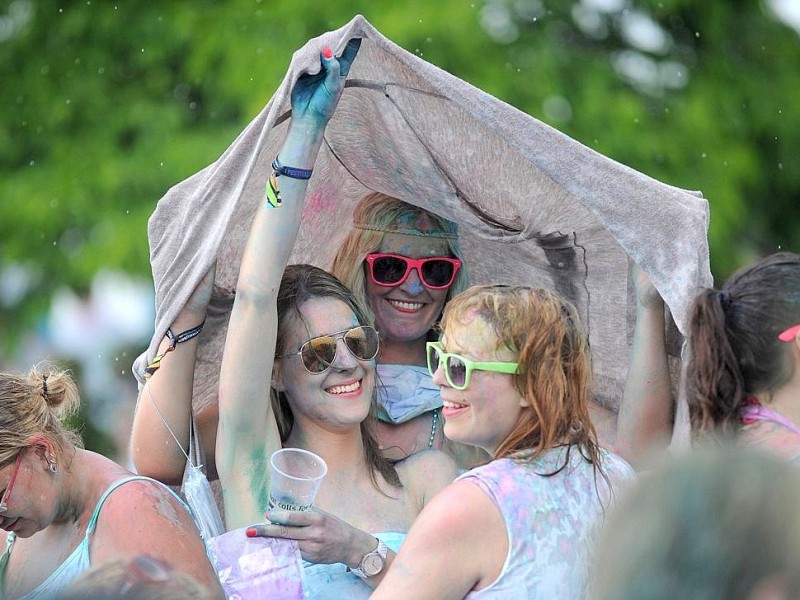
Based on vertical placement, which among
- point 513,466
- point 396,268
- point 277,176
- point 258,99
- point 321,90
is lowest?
point 258,99

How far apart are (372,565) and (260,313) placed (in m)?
0.55

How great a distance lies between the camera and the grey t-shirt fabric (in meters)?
2.60

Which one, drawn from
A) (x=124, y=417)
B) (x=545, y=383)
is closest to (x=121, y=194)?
(x=124, y=417)

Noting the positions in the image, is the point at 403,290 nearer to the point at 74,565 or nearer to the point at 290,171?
the point at 290,171

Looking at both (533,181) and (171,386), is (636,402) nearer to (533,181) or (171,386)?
(533,181)

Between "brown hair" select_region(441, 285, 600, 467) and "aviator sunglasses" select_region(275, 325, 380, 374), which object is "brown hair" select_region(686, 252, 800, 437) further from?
"aviator sunglasses" select_region(275, 325, 380, 374)

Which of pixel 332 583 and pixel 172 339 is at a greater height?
pixel 172 339

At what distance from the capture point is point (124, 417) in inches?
238

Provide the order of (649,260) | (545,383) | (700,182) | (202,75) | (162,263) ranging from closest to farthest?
(545,383), (649,260), (162,263), (700,182), (202,75)

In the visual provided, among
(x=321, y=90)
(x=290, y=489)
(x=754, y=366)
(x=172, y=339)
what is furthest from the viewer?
(x=172, y=339)

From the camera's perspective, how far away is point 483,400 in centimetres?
223

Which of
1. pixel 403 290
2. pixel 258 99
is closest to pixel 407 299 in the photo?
pixel 403 290

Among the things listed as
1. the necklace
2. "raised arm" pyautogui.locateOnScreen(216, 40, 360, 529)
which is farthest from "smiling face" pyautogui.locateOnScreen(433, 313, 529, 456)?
the necklace

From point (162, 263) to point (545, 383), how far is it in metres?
0.99
